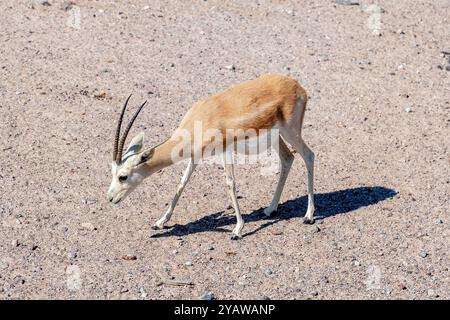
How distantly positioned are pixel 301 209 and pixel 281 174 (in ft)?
1.80

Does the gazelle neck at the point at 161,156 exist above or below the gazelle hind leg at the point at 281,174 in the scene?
above

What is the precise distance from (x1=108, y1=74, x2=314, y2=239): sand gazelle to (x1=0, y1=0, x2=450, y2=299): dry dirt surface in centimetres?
61

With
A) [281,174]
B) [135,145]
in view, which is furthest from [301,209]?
[135,145]

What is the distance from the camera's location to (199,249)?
9.16m

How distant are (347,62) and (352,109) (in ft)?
5.93

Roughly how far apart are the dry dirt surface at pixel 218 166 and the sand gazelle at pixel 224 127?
609 mm

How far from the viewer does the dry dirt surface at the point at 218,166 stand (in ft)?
28.8

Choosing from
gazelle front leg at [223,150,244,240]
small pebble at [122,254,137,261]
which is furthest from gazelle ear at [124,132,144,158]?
small pebble at [122,254,137,261]

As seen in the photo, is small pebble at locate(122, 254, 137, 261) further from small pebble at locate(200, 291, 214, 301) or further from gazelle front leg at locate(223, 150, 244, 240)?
gazelle front leg at locate(223, 150, 244, 240)

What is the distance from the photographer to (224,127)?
363 inches

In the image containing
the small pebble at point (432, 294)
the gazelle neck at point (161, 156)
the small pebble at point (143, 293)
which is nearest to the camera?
the small pebble at point (143, 293)

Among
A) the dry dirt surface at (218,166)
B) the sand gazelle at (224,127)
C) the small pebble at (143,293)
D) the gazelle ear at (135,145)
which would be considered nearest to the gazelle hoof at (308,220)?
the dry dirt surface at (218,166)

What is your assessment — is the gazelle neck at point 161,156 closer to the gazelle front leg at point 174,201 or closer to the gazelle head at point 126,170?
the gazelle head at point 126,170

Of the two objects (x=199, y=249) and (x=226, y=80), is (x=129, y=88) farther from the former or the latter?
(x=199, y=249)
